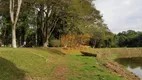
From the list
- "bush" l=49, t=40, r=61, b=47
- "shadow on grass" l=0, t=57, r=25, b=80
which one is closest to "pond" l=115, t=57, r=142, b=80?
"shadow on grass" l=0, t=57, r=25, b=80

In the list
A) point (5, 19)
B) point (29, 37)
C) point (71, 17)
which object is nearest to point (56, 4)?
point (71, 17)

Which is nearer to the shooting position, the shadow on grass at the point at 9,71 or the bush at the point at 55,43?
the shadow on grass at the point at 9,71

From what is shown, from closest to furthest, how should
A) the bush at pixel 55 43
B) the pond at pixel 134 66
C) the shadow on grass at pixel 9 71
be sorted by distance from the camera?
the shadow on grass at pixel 9 71, the pond at pixel 134 66, the bush at pixel 55 43

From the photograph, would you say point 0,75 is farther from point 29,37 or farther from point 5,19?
point 29,37

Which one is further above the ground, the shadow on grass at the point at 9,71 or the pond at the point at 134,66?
the shadow on grass at the point at 9,71

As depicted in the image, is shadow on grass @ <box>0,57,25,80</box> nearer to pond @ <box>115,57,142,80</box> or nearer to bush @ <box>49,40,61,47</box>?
pond @ <box>115,57,142,80</box>

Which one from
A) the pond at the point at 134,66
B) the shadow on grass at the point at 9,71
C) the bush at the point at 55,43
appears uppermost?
the bush at the point at 55,43

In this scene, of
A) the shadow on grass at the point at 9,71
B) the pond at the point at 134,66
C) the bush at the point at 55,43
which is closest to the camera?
the shadow on grass at the point at 9,71

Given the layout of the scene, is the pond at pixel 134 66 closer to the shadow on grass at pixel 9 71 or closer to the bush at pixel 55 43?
the shadow on grass at pixel 9 71

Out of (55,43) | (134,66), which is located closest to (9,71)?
(134,66)

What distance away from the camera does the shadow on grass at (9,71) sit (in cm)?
1189

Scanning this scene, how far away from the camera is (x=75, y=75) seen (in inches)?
568

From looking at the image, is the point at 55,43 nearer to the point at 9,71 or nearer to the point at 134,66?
the point at 134,66

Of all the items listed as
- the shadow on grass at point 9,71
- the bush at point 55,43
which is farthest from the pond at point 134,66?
the bush at point 55,43
